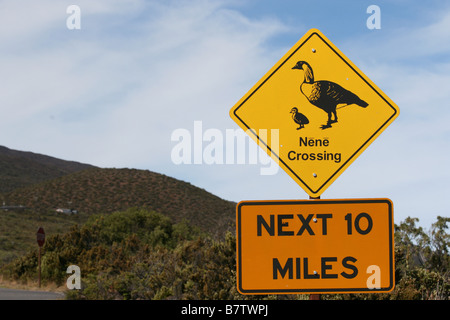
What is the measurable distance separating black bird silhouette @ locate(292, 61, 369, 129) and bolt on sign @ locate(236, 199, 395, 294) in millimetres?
791

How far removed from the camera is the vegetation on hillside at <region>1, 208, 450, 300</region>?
11.6 metres

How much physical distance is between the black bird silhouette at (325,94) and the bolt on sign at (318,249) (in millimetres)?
791

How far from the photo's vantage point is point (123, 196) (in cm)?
6109

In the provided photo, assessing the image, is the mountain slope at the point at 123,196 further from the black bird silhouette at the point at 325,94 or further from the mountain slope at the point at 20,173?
the black bird silhouette at the point at 325,94

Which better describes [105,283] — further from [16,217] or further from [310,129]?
[16,217]

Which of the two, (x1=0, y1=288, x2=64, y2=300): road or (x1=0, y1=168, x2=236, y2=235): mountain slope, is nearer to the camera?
(x1=0, y1=288, x2=64, y2=300): road

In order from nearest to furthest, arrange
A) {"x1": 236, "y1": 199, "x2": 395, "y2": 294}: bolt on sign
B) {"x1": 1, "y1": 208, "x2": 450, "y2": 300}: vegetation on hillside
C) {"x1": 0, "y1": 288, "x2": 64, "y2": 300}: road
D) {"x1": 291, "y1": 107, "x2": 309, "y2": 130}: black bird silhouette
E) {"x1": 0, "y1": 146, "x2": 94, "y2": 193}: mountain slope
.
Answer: {"x1": 236, "y1": 199, "x2": 395, "y2": 294}: bolt on sign → {"x1": 291, "y1": 107, "x2": 309, "y2": 130}: black bird silhouette → {"x1": 1, "y1": 208, "x2": 450, "y2": 300}: vegetation on hillside → {"x1": 0, "y1": 288, "x2": 64, "y2": 300}: road → {"x1": 0, "y1": 146, "x2": 94, "y2": 193}: mountain slope

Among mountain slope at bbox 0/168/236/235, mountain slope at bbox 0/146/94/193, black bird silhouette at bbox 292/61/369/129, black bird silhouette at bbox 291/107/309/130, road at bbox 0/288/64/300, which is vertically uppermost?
mountain slope at bbox 0/146/94/193

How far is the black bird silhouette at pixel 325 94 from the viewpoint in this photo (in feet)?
15.9

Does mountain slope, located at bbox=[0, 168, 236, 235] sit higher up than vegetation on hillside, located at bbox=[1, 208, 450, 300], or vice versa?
mountain slope, located at bbox=[0, 168, 236, 235]

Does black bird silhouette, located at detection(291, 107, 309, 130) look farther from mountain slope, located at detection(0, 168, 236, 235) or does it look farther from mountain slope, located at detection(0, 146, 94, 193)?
mountain slope, located at detection(0, 146, 94, 193)

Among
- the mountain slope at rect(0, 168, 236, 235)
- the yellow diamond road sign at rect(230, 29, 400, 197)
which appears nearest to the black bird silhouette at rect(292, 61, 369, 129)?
the yellow diamond road sign at rect(230, 29, 400, 197)

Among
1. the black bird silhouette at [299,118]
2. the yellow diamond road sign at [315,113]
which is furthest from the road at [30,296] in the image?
the black bird silhouette at [299,118]
